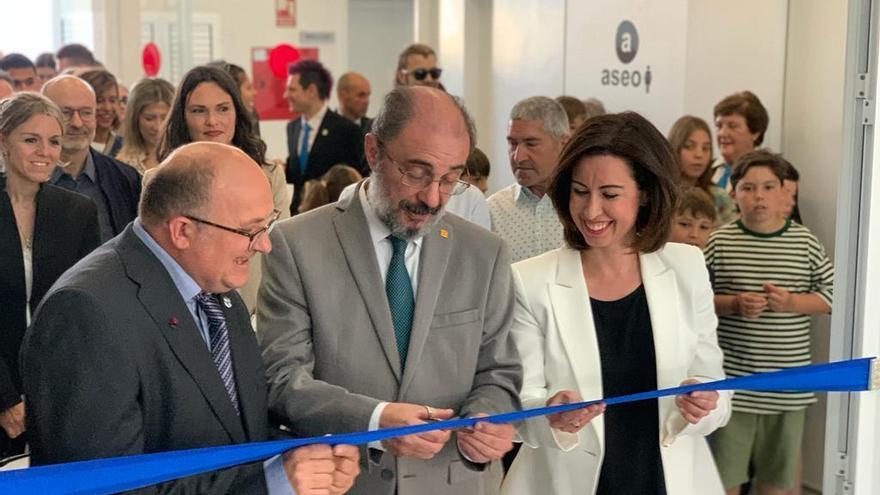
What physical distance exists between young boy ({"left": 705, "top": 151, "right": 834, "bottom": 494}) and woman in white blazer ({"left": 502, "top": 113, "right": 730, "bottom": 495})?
2032 mm

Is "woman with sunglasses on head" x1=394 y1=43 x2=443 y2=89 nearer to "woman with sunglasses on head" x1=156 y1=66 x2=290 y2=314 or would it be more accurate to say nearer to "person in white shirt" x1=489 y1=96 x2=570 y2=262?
"woman with sunglasses on head" x1=156 y1=66 x2=290 y2=314

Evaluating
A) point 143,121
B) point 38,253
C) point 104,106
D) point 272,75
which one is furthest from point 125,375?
point 272,75

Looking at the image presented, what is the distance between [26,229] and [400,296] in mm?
2015

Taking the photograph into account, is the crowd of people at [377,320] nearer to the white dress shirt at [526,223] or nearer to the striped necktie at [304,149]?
the white dress shirt at [526,223]

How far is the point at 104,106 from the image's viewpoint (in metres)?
6.82

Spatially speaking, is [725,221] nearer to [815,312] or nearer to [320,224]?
[815,312]

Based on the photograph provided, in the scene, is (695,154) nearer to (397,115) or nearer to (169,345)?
(397,115)

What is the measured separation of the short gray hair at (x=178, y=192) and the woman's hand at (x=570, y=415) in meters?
1.01

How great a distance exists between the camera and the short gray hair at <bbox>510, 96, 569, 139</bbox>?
4711mm

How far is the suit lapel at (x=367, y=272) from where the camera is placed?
9.40ft

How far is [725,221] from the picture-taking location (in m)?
5.81

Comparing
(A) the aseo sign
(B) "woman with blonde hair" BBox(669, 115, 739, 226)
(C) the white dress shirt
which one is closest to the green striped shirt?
(B) "woman with blonde hair" BBox(669, 115, 739, 226)

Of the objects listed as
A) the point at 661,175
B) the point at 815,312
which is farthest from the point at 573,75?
the point at 661,175

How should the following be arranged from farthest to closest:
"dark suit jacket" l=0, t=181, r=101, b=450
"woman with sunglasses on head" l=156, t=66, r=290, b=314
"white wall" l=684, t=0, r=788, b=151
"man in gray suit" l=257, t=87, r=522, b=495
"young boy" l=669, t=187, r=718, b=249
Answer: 1. "white wall" l=684, t=0, r=788, b=151
2. "young boy" l=669, t=187, r=718, b=249
3. "woman with sunglasses on head" l=156, t=66, r=290, b=314
4. "dark suit jacket" l=0, t=181, r=101, b=450
5. "man in gray suit" l=257, t=87, r=522, b=495
